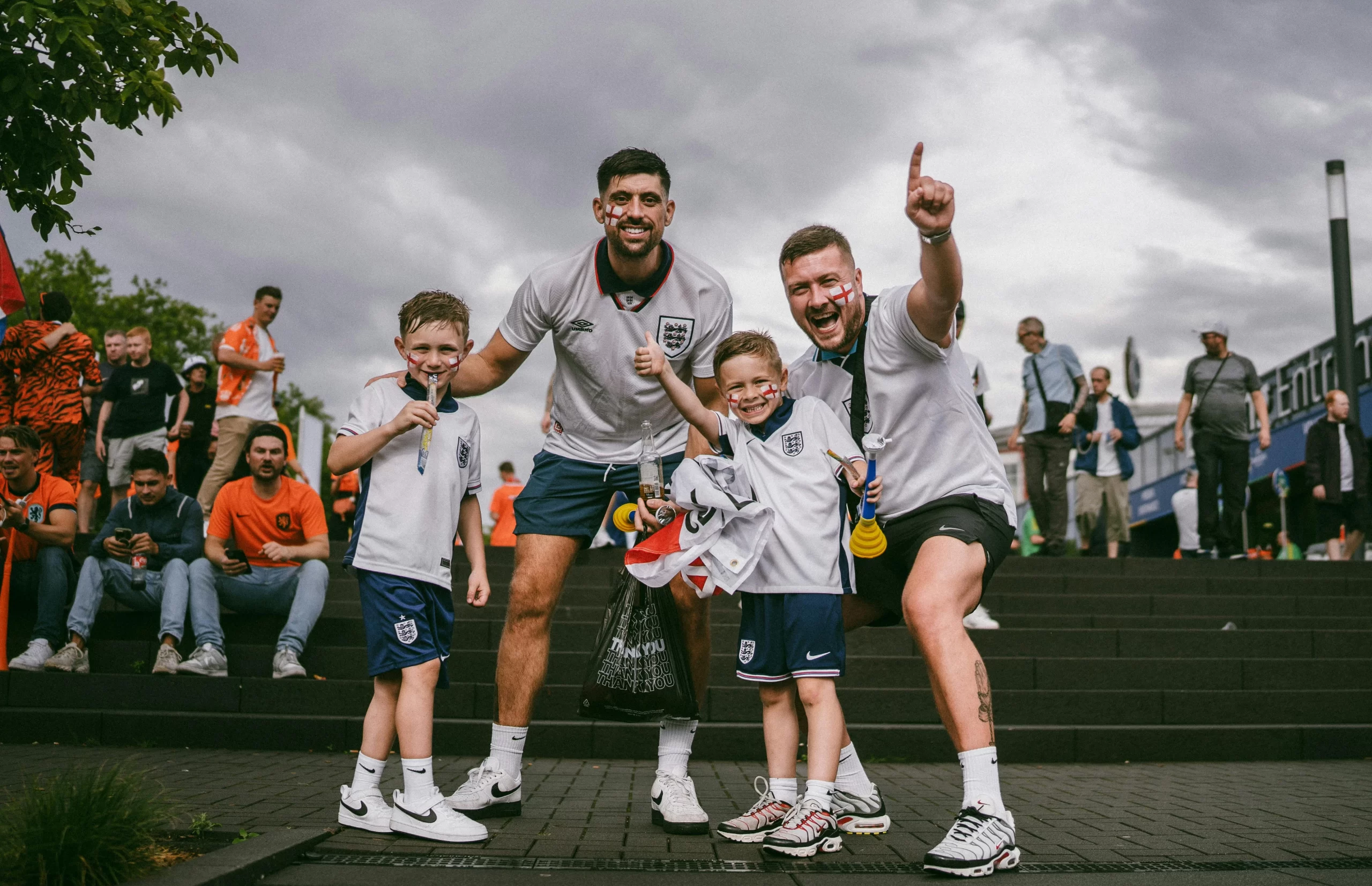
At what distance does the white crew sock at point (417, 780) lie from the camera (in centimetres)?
378

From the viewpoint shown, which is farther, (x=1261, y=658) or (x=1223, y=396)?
(x=1223, y=396)

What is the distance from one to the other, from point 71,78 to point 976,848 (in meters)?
3.60

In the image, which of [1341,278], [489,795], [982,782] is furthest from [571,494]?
[1341,278]

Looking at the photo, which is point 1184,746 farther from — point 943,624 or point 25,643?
point 25,643

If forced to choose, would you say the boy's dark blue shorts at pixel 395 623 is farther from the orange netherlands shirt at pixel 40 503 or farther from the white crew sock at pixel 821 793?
the orange netherlands shirt at pixel 40 503

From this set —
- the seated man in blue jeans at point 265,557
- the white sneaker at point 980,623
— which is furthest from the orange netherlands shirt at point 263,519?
the white sneaker at point 980,623

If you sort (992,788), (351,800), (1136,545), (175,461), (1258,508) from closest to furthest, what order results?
1. (992,788)
2. (351,800)
3. (175,461)
4. (1258,508)
5. (1136,545)

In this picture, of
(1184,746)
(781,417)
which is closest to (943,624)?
(781,417)

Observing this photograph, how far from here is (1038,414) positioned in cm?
1084

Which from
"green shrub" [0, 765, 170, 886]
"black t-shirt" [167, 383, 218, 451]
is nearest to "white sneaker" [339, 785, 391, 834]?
"green shrub" [0, 765, 170, 886]

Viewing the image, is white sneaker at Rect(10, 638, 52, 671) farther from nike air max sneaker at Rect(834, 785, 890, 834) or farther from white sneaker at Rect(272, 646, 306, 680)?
nike air max sneaker at Rect(834, 785, 890, 834)

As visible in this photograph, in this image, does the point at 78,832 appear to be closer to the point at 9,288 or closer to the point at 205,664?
the point at 9,288

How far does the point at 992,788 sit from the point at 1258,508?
28222 mm

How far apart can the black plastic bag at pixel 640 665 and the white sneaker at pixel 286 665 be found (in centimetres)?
318
